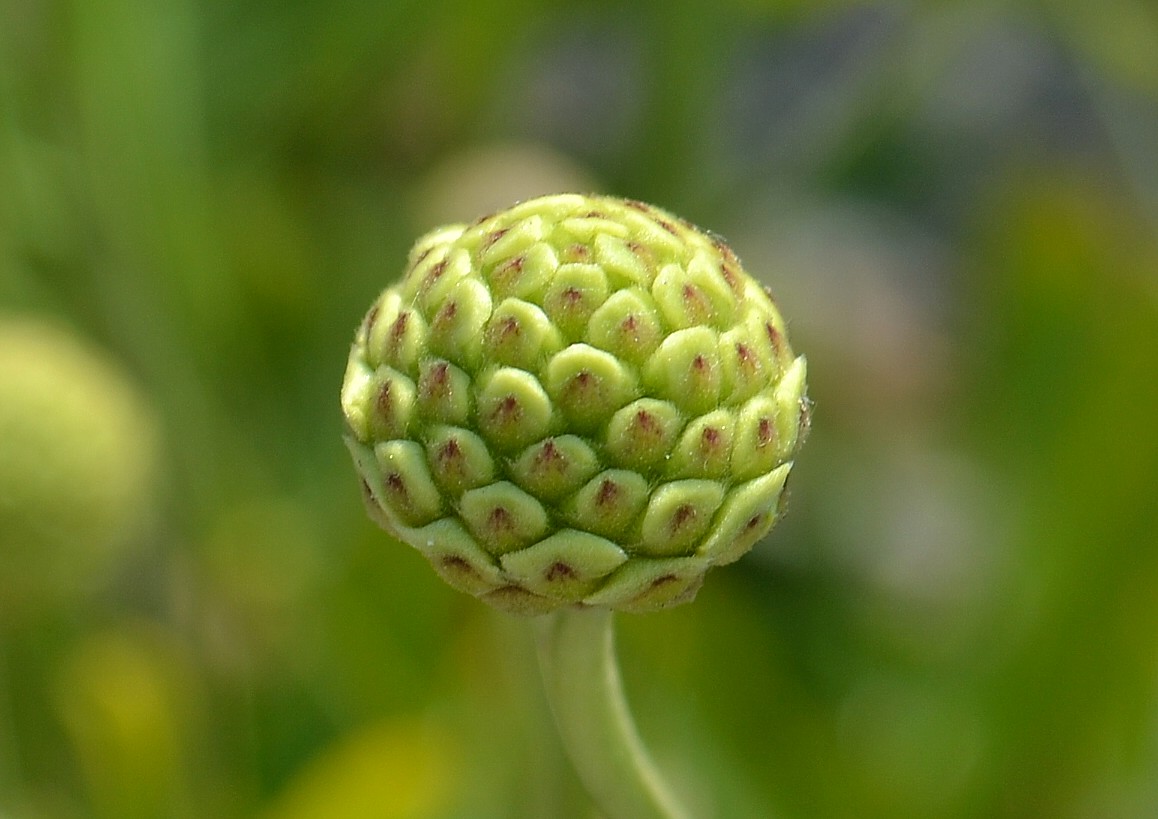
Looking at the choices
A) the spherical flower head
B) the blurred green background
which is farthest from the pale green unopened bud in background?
the spherical flower head

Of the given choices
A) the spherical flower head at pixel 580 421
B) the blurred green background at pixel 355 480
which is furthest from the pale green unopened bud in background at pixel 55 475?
the spherical flower head at pixel 580 421

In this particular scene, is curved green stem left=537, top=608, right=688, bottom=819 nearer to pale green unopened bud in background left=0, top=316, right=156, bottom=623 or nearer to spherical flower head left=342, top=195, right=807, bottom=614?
spherical flower head left=342, top=195, right=807, bottom=614

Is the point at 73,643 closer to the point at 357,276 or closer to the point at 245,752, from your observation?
the point at 245,752

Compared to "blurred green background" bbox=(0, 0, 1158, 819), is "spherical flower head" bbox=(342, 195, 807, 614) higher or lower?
higher

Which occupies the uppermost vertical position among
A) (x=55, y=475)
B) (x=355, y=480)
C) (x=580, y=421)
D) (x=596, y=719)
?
(x=580, y=421)

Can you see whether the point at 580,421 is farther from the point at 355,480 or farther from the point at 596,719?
the point at 355,480

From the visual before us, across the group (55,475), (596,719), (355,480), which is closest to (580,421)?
(596,719)
